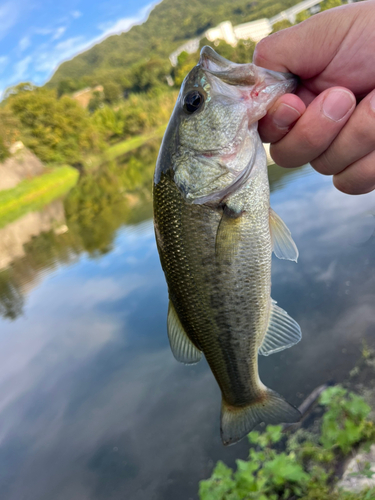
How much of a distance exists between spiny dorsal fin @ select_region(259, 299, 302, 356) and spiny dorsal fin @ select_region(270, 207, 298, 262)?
35 centimetres

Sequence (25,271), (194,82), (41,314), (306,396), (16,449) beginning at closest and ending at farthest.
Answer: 1. (194,82)
2. (306,396)
3. (16,449)
4. (41,314)
5. (25,271)

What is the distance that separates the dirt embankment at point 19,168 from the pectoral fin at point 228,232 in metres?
38.1

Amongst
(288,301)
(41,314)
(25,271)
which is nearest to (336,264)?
(288,301)

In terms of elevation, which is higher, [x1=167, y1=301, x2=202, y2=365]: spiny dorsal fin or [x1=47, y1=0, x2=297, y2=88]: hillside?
[x1=47, y1=0, x2=297, y2=88]: hillside

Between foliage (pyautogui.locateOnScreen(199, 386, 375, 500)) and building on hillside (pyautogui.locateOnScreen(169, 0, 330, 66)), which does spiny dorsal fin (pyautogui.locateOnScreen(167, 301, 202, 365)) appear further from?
building on hillside (pyautogui.locateOnScreen(169, 0, 330, 66))

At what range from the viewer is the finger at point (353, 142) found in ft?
5.73

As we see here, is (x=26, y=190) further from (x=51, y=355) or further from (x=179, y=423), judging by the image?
(x=179, y=423)

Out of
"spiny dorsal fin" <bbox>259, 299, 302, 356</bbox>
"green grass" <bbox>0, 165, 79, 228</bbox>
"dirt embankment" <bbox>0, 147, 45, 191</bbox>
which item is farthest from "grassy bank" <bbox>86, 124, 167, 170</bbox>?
"spiny dorsal fin" <bbox>259, 299, 302, 356</bbox>

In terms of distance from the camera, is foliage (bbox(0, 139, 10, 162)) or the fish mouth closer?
the fish mouth

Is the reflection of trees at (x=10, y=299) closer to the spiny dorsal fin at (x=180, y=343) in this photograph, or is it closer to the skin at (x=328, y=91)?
the spiny dorsal fin at (x=180, y=343)

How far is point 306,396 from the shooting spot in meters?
4.01

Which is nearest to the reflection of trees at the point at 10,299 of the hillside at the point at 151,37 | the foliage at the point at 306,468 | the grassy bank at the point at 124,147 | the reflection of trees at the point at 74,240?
the reflection of trees at the point at 74,240

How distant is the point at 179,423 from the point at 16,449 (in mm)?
2683

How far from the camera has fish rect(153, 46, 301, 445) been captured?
1651 mm
